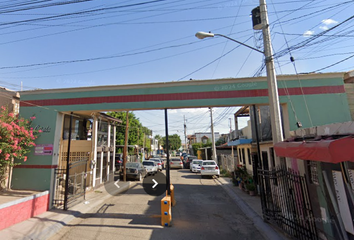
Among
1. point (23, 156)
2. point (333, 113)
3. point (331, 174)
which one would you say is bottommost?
point (331, 174)

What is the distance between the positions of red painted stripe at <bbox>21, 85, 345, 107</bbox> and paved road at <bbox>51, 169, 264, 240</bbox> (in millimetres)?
4667

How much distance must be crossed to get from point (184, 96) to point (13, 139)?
6812 millimetres

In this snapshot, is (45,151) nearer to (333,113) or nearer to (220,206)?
(220,206)

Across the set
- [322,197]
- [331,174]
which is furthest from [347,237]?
[331,174]

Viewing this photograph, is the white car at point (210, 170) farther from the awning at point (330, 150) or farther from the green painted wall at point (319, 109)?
the awning at point (330, 150)

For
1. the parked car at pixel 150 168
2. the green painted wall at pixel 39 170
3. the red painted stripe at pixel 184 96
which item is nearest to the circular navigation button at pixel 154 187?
the parked car at pixel 150 168

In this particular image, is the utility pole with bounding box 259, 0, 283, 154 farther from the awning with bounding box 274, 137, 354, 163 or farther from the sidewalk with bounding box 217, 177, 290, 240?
the sidewalk with bounding box 217, 177, 290, 240

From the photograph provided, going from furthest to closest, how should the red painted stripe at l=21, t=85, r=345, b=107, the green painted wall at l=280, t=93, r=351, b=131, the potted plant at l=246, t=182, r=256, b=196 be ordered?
the potted plant at l=246, t=182, r=256, b=196, the red painted stripe at l=21, t=85, r=345, b=107, the green painted wall at l=280, t=93, r=351, b=131

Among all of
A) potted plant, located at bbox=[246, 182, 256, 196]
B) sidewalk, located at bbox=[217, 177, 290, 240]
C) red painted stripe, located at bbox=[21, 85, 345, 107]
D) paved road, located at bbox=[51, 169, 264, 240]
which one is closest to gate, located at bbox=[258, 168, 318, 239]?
sidewalk, located at bbox=[217, 177, 290, 240]

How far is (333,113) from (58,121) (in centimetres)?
1141

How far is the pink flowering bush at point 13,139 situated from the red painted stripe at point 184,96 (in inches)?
45.0

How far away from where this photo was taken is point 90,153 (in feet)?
39.7

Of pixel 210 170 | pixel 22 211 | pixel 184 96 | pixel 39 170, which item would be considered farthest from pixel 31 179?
pixel 210 170

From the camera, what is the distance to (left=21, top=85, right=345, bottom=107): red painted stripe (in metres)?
7.33
